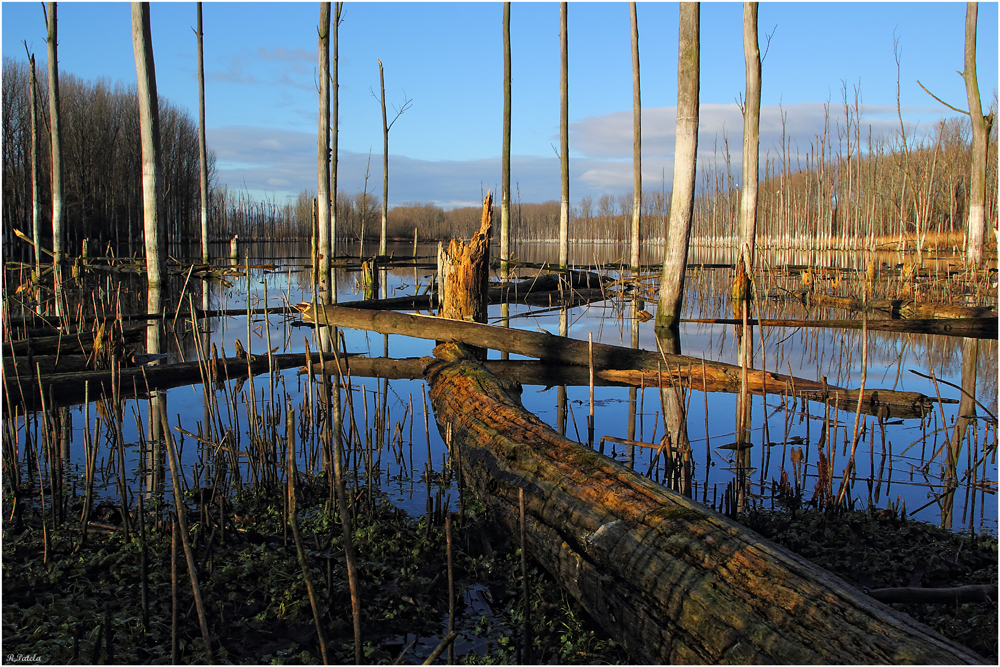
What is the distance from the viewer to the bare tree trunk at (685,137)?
7.25 metres

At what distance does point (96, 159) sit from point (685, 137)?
28.9 meters

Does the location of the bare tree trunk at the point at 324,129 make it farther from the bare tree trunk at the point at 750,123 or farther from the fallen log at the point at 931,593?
the fallen log at the point at 931,593

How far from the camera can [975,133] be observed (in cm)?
1334

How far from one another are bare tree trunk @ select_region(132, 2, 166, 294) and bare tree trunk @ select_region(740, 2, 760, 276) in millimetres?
8859

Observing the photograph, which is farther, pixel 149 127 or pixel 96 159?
pixel 96 159

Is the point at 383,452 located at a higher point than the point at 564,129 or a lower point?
lower

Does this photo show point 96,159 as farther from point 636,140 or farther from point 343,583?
point 343,583

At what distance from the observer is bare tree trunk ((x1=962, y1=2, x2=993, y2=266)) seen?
12953 millimetres

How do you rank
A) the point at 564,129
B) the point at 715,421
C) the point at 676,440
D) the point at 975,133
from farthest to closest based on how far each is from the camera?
the point at 564,129
the point at 975,133
the point at 715,421
the point at 676,440

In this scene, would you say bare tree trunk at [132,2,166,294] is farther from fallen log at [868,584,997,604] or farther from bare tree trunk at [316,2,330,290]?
fallen log at [868,584,997,604]

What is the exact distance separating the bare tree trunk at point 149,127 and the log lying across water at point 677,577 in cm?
834

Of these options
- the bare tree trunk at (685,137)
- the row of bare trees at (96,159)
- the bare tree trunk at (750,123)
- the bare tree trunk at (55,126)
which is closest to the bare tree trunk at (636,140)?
the bare tree trunk at (750,123)

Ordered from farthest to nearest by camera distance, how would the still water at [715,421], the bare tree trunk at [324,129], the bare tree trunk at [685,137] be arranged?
the bare tree trunk at [324,129]
the bare tree trunk at [685,137]
the still water at [715,421]

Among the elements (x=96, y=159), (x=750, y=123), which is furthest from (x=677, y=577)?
(x=96, y=159)
